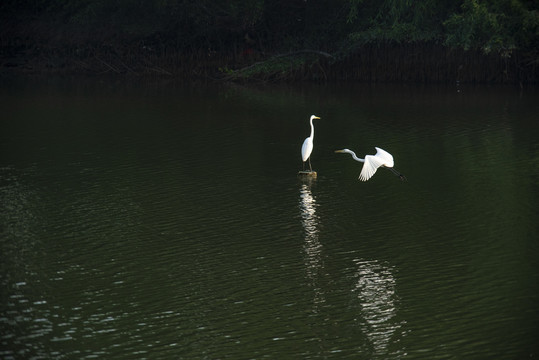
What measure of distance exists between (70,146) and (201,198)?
21.9ft

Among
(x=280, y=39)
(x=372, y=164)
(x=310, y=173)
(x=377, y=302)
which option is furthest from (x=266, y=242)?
(x=280, y=39)

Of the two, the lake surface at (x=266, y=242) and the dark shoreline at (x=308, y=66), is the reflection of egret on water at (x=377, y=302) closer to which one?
the lake surface at (x=266, y=242)

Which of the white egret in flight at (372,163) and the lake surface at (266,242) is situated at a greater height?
the white egret in flight at (372,163)

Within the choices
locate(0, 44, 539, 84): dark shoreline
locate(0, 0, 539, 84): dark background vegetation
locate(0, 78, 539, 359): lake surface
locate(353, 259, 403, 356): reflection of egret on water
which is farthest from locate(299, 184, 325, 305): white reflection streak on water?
locate(0, 44, 539, 84): dark shoreline

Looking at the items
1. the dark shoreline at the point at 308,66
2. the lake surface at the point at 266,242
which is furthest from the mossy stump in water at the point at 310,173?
the dark shoreline at the point at 308,66

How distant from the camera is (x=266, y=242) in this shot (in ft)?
39.0

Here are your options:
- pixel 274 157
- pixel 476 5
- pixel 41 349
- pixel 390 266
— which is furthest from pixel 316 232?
pixel 476 5

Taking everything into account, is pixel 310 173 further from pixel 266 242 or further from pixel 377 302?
pixel 377 302

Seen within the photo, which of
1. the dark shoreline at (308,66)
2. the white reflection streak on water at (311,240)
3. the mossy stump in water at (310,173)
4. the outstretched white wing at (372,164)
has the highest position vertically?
the dark shoreline at (308,66)

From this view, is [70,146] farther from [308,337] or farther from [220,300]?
[308,337]

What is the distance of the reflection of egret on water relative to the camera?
27.9 feet

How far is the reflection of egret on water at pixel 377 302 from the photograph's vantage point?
8.52 metres

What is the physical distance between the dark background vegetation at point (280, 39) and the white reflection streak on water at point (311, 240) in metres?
18.6

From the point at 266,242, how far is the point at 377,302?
2701 mm
